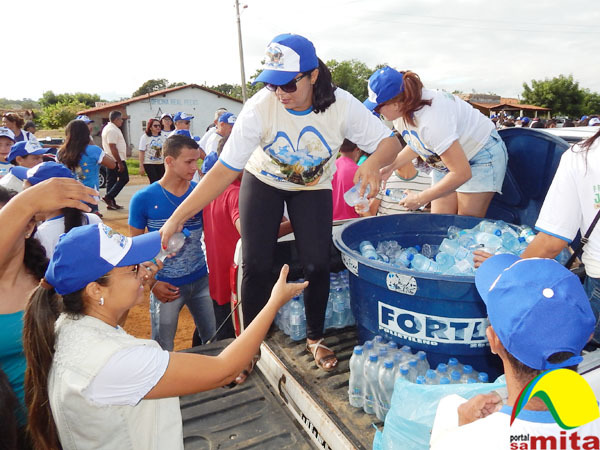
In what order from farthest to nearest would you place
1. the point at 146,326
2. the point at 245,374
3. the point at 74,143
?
1. the point at 74,143
2. the point at 146,326
3. the point at 245,374

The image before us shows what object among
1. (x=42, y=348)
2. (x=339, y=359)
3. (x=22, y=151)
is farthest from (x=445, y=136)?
(x=22, y=151)

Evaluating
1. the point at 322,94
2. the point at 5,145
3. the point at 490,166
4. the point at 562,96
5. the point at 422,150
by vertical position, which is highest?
the point at 322,94

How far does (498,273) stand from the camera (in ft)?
4.56

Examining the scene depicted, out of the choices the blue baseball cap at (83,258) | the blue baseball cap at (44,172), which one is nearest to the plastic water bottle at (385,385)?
the blue baseball cap at (83,258)

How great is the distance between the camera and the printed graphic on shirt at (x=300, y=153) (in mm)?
2766

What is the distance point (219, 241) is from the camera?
3611 mm

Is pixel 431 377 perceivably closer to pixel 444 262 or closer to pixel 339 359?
pixel 339 359

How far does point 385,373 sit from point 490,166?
2.01m

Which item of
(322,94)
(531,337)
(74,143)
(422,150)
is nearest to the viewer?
(531,337)

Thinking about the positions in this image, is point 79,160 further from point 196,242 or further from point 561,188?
point 561,188

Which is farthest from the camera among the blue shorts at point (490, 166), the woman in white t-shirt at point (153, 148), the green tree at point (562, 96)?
the green tree at point (562, 96)

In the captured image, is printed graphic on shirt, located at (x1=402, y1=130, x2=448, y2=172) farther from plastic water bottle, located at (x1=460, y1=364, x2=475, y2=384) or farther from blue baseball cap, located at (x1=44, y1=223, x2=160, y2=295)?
blue baseball cap, located at (x1=44, y1=223, x2=160, y2=295)

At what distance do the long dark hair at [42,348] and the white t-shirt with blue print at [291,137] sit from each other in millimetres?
1332

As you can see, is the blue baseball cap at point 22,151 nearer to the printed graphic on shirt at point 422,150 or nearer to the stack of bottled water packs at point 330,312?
the stack of bottled water packs at point 330,312
